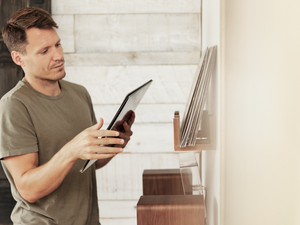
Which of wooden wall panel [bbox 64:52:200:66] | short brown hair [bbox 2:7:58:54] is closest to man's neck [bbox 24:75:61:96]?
short brown hair [bbox 2:7:58:54]

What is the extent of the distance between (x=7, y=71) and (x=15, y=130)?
0.82 meters

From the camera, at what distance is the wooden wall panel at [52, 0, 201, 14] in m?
1.63

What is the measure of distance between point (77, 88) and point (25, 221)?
0.62m

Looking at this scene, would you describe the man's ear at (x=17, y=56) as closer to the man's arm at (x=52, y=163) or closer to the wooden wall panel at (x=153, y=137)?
the man's arm at (x=52, y=163)

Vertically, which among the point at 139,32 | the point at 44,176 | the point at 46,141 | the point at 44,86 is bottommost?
the point at 44,176

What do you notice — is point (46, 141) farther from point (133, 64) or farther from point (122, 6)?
point (122, 6)

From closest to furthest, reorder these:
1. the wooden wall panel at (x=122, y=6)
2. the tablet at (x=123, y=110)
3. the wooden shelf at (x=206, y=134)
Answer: the tablet at (x=123, y=110), the wooden shelf at (x=206, y=134), the wooden wall panel at (x=122, y=6)

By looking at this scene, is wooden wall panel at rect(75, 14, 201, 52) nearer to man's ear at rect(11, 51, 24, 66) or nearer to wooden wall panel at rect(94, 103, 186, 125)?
wooden wall panel at rect(94, 103, 186, 125)

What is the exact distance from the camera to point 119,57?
1.66 meters

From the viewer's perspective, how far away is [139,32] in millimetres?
1651

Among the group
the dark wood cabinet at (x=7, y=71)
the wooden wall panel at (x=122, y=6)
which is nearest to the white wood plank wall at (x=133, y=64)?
the wooden wall panel at (x=122, y=6)

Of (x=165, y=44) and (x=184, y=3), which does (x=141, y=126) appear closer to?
(x=165, y=44)

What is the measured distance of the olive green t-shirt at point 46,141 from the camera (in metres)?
1.00

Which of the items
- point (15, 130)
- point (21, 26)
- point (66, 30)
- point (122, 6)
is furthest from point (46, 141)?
point (122, 6)
